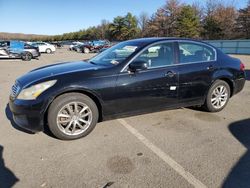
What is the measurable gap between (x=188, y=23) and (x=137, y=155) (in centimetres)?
5246

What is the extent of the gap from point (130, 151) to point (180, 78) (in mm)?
1819

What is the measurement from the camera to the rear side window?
4.64 metres

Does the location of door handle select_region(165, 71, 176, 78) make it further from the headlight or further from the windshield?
the headlight

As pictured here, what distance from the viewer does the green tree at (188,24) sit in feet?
168

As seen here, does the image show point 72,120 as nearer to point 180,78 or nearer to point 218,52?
point 180,78

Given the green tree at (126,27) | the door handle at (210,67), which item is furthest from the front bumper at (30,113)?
the green tree at (126,27)

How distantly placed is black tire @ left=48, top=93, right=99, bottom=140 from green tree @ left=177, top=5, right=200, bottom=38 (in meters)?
50.8

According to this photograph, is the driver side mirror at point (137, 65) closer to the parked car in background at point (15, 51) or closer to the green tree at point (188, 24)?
the parked car in background at point (15, 51)

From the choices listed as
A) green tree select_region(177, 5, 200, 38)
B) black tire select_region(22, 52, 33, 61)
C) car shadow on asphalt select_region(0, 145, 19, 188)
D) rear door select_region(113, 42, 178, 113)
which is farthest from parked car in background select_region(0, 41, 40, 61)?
green tree select_region(177, 5, 200, 38)

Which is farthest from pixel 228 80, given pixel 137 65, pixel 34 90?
pixel 34 90

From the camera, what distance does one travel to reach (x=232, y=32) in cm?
4638

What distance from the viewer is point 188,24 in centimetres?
5128

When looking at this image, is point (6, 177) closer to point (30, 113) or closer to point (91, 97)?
point (30, 113)

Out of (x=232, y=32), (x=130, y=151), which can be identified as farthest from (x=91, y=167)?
(x=232, y=32)
